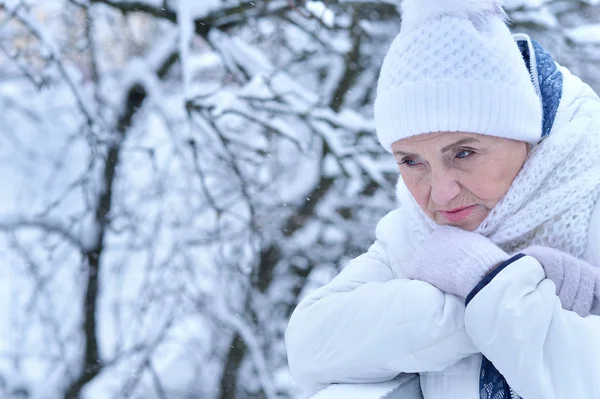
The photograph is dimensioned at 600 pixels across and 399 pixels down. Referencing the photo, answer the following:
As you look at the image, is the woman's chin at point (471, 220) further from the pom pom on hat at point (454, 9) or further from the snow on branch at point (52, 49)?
the snow on branch at point (52, 49)

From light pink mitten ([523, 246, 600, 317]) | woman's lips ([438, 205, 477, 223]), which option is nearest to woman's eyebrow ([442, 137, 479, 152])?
woman's lips ([438, 205, 477, 223])

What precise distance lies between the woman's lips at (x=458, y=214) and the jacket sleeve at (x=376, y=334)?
0.15 m

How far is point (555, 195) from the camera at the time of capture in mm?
1122

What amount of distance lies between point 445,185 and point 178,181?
3871mm

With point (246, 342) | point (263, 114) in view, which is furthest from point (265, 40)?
point (246, 342)

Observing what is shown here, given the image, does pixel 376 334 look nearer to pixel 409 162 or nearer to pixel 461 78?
pixel 409 162

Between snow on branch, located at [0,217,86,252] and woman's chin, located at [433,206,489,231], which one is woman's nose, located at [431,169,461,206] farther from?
snow on branch, located at [0,217,86,252]

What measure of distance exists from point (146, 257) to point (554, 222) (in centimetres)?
406

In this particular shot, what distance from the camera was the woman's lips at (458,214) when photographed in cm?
118

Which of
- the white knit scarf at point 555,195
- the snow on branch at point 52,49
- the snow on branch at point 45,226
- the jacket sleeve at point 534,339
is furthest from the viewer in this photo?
the snow on branch at point 45,226

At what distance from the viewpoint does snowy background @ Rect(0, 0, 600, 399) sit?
15.8ft

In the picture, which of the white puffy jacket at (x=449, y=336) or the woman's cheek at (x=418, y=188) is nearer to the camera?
the white puffy jacket at (x=449, y=336)

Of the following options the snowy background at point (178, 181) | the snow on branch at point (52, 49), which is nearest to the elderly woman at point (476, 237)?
the snowy background at point (178, 181)

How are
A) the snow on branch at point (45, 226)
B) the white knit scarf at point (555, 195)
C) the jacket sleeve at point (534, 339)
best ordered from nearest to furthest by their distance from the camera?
the jacket sleeve at point (534, 339) < the white knit scarf at point (555, 195) < the snow on branch at point (45, 226)
